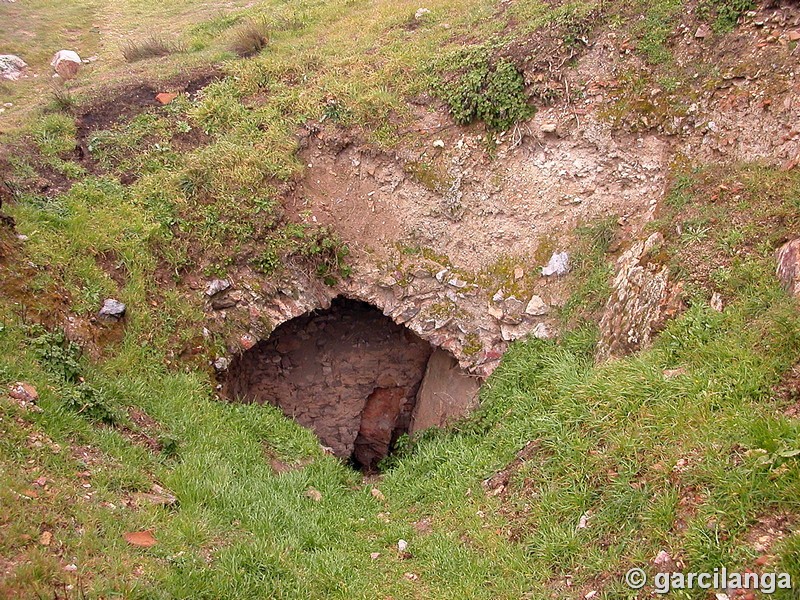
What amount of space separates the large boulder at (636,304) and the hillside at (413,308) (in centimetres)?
3

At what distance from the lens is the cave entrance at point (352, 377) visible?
328 inches

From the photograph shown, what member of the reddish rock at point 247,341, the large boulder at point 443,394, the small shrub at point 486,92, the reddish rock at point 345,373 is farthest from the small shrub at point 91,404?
the small shrub at point 486,92

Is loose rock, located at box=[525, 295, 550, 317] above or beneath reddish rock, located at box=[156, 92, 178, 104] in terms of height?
beneath

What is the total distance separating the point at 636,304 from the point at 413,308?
2812 millimetres

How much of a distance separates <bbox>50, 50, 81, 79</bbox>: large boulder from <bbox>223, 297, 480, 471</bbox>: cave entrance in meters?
7.14

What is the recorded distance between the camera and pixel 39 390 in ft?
15.1

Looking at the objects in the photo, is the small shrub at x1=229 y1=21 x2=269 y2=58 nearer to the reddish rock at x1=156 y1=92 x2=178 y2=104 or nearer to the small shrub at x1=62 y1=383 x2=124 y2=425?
the reddish rock at x1=156 y1=92 x2=178 y2=104

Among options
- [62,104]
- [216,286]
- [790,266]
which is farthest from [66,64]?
[790,266]

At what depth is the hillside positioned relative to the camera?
3826mm

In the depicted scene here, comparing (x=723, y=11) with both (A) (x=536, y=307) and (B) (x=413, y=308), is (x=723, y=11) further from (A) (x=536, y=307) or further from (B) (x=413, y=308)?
(B) (x=413, y=308)

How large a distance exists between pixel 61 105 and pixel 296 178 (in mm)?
3863

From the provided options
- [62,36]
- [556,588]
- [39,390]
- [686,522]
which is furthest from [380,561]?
[62,36]

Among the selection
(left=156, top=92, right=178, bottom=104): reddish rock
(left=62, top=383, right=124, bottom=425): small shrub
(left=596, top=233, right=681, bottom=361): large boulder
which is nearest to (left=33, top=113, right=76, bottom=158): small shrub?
(left=156, top=92, right=178, bottom=104): reddish rock

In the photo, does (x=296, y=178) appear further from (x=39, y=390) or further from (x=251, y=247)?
(x=39, y=390)
